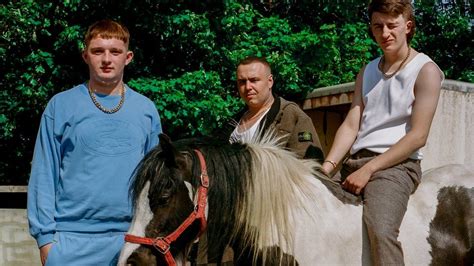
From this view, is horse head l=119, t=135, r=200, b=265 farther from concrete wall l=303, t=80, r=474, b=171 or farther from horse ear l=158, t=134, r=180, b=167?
concrete wall l=303, t=80, r=474, b=171

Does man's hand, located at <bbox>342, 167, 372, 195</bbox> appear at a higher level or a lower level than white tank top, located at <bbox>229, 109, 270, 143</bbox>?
lower

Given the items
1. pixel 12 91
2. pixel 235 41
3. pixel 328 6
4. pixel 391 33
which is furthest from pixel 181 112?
pixel 391 33

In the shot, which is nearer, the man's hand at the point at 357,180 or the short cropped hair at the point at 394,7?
the man's hand at the point at 357,180

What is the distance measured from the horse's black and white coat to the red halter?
28mm

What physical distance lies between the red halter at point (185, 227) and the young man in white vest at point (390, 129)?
792 millimetres

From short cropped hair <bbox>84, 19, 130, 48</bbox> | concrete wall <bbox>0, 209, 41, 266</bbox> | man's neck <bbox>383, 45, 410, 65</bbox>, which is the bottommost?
concrete wall <bbox>0, 209, 41, 266</bbox>

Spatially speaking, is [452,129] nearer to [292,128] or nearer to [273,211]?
[292,128]

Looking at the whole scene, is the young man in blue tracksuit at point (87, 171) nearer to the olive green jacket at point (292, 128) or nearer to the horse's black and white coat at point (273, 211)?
the horse's black and white coat at point (273, 211)

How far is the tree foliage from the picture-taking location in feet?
33.0

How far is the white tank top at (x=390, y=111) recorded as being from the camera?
11.4ft

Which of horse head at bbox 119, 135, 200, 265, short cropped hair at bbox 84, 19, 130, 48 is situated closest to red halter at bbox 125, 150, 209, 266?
horse head at bbox 119, 135, 200, 265

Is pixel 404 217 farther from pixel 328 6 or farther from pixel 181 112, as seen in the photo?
pixel 328 6

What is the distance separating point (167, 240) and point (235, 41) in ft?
27.8

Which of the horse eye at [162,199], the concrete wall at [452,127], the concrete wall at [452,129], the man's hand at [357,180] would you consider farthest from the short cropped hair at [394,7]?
the concrete wall at [452,127]
